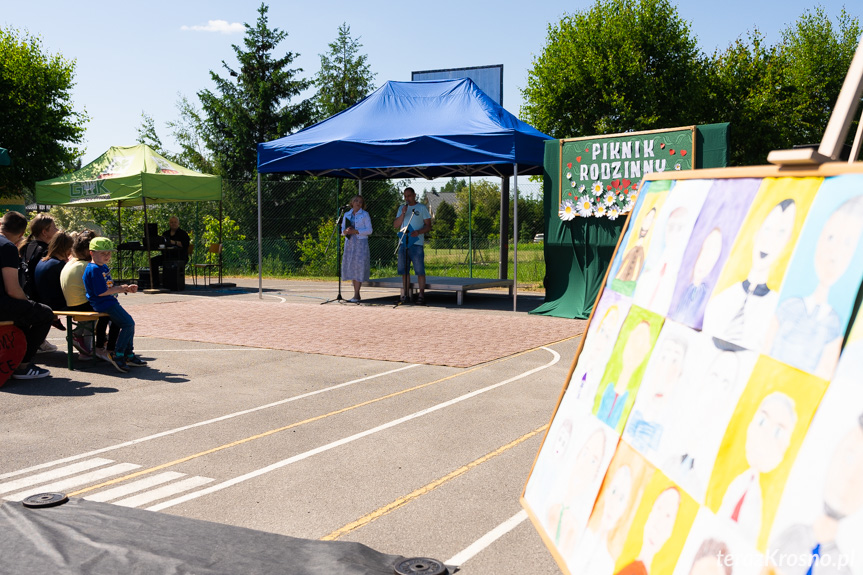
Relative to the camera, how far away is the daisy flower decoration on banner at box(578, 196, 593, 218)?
12570 millimetres

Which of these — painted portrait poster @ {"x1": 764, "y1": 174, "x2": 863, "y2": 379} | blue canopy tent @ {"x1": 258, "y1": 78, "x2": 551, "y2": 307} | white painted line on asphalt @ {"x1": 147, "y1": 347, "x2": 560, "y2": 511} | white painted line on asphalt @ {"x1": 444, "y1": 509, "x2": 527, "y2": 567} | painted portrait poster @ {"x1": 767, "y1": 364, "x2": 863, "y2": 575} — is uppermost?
blue canopy tent @ {"x1": 258, "y1": 78, "x2": 551, "y2": 307}

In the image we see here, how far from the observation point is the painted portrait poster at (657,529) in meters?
1.96

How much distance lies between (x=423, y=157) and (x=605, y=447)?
11563 mm

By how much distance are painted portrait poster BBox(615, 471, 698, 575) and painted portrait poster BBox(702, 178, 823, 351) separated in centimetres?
45

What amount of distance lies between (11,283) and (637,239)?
273 inches

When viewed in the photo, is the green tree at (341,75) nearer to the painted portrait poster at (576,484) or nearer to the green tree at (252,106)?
the green tree at (252,106)

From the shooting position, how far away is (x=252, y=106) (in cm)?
4050

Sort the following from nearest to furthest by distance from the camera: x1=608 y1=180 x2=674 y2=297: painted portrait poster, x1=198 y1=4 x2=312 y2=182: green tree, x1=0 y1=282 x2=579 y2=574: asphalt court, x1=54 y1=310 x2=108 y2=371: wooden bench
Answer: x1=608 y1=180 x2=674 y2=297: painted portrait poster, x1=0 y1=282 x2=579 y2=574: asphalt court, x1=54 y1=310 x2=108 y2=371: wooden bench, x1=198 y1=4 x2=312 y2=182: green tree

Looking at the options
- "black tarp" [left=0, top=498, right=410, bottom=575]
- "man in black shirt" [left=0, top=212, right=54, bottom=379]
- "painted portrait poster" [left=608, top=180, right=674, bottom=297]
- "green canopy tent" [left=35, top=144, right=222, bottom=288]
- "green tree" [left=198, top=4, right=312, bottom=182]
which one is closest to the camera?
"painted portrait poster" [left=608, top=180, right=674, bottom=297]

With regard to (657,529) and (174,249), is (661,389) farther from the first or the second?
(174,249)

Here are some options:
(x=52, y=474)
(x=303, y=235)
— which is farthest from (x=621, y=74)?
(x=52, y=474)

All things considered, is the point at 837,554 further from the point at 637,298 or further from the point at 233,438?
the point at 233,438

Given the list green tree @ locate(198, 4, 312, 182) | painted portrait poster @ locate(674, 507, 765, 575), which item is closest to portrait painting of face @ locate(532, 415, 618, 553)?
painted portrait poster @ locate(674, 507, 765, 575)

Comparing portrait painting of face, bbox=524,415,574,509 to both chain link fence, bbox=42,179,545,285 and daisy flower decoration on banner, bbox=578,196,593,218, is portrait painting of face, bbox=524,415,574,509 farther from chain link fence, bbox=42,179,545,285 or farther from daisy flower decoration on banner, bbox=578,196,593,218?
chain link fence, bbox=42,179,545,285
